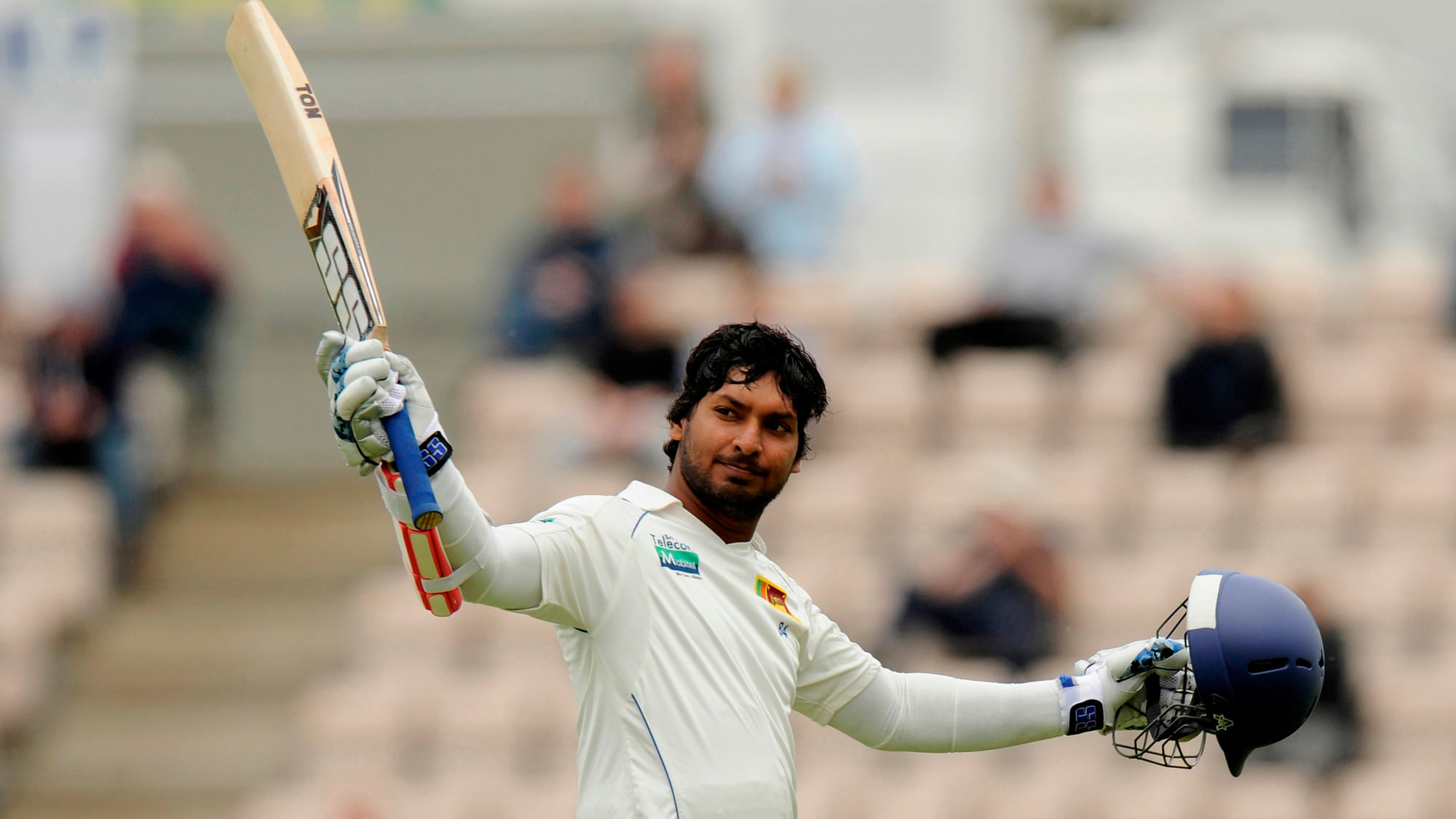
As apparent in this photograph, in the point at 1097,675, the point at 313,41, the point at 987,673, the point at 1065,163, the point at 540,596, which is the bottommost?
the point at 987,673

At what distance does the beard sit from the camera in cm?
303

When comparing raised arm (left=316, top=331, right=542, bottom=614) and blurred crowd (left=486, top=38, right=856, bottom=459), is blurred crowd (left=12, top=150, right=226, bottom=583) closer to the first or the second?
blurred crowd (left=486, top=38, right=856, bottom=459)

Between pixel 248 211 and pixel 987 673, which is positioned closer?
pixel 987 673

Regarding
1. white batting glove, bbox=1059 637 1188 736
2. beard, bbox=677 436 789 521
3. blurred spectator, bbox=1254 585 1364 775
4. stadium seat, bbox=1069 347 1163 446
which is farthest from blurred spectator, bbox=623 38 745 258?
beard, bbox=677 436 789 521

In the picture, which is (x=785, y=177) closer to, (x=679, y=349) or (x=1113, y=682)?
(x=679, y=349)

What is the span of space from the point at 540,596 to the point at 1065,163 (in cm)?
918

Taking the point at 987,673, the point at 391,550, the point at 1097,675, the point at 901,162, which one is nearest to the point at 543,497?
the point at 391,550

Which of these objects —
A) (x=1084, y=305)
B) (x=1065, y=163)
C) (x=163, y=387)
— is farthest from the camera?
(x=1065, y=163)

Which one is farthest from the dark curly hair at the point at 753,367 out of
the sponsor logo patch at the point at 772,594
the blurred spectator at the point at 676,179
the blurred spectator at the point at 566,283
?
the blurred spectator at the point at 676,179

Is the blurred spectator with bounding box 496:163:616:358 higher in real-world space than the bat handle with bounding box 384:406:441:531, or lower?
higher

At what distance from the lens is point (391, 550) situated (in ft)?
32.7

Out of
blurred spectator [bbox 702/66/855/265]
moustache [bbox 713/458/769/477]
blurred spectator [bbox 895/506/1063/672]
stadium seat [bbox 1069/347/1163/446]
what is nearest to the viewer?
moustache [bbox 713/458/769/477]

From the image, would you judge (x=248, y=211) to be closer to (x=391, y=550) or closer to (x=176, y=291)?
(x=176, y=291)

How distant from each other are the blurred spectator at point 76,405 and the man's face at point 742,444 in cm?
730
